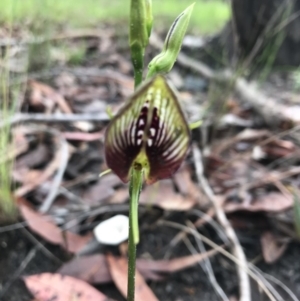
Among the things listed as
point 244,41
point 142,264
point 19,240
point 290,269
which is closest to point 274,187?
point 290,269

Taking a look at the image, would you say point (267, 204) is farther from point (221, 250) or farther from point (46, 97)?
point (46, 97)

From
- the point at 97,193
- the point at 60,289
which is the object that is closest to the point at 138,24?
the point at 60,289

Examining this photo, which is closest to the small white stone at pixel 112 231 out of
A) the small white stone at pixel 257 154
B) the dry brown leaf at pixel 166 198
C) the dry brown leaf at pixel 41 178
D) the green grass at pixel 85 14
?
the dry brown leaf at pixel 166 198

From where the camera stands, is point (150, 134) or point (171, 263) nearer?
point (150, 134)

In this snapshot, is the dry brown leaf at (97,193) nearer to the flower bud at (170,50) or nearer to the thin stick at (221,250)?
the thin stick at (221,250)

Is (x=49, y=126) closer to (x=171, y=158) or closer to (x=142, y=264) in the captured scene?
(x=142, y=264)

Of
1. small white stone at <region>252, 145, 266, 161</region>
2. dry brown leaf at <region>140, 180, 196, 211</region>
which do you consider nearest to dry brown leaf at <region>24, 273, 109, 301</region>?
dry brown leaf at <region>140, 180, 196, 211</region>
